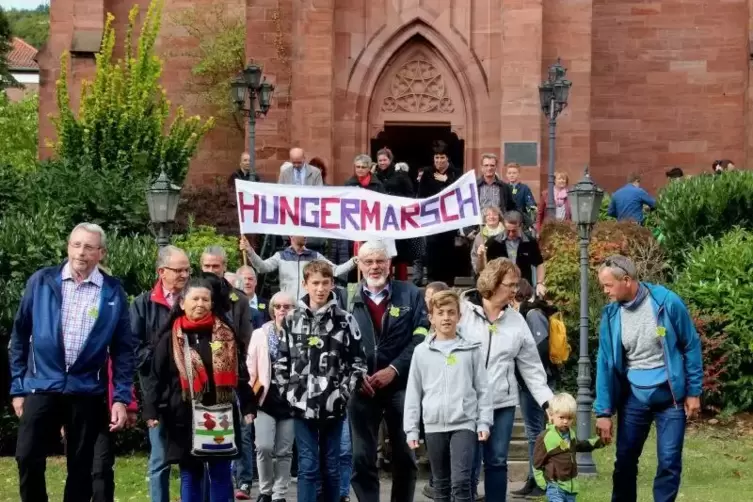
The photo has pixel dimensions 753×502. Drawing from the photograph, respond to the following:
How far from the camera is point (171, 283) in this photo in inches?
465

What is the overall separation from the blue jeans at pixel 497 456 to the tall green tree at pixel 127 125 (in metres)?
15.2

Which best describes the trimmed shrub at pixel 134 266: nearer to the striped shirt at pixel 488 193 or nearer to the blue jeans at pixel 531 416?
the striped shirt at pixel 488 193

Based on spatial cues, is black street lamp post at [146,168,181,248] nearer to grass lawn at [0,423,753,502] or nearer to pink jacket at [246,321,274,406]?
grass lawn at [0,423,753,502]

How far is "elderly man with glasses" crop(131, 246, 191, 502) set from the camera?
37.8ft

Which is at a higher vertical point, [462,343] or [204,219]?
[204,219]

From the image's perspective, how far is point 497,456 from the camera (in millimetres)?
11562

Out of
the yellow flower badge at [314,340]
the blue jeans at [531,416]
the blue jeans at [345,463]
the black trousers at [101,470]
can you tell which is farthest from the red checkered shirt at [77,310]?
the blue jeans at [531,416]

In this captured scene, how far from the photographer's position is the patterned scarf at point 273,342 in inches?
460

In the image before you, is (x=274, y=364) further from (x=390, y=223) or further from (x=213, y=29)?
(x=213, y=29)

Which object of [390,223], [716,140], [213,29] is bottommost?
[390,223]

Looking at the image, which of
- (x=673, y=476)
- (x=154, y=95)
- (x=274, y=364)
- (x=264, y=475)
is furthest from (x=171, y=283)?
(x=154, y=95)

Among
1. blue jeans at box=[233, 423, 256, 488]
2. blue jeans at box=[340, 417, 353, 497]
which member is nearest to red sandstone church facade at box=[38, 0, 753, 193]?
blue jeans at box=[233, 423, 256, 488]

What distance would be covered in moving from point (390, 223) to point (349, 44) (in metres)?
12.7

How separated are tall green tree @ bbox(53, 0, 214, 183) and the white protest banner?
34.8ft
